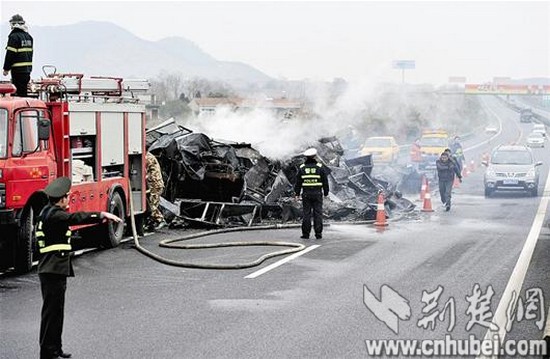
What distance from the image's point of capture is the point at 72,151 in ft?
47.5

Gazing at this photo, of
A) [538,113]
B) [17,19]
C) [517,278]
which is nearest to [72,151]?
[17,19]

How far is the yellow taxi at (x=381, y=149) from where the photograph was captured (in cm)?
4225

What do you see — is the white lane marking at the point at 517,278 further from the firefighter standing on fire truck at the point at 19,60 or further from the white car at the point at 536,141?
the white car at the point at 536,141

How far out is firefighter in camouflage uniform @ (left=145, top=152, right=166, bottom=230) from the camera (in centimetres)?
1839

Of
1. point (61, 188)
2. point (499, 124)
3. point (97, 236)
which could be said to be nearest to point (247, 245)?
point (97, 236)

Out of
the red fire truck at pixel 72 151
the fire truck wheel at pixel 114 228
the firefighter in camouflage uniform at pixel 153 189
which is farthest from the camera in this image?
the firefighter in camouflage uniform at pixel 153 189

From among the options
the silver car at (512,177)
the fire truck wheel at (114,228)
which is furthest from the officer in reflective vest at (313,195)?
the silver car at (512,177)

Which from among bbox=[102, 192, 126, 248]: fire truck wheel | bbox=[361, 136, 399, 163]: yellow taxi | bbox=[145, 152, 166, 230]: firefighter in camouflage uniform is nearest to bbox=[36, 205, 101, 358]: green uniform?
bbox=[102, 192, 126, 248]: fire truck wheel

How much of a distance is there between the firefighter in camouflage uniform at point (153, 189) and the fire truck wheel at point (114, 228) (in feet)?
5.78

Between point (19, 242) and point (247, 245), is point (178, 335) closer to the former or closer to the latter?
point (19, 242)

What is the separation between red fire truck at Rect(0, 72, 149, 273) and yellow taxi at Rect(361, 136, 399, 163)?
25.6 metres

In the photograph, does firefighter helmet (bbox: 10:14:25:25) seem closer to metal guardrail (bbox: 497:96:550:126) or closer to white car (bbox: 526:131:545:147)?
white car (bbox: 526:131:545:147)

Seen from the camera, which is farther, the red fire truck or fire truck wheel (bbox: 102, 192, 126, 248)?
fire truck wheel (bbox: 102, 192, 126, 248)

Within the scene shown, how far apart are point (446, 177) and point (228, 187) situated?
6887 mm
